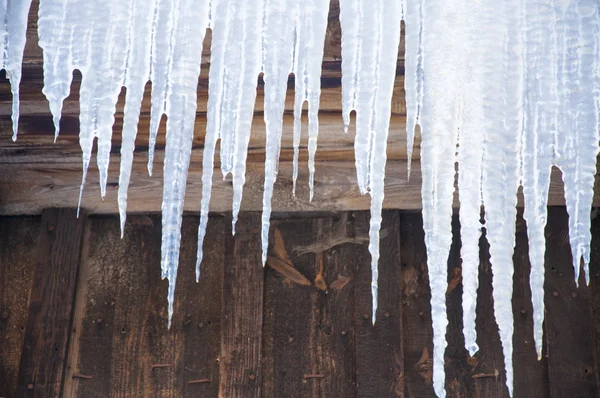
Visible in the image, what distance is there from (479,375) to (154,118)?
1.38 meters

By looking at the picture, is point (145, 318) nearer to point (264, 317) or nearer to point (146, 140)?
point (264, 317)

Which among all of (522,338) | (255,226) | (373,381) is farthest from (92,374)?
(522,338)

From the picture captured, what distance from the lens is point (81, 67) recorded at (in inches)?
92.4

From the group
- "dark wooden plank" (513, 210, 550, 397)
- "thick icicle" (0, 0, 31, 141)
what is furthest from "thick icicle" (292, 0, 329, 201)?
"dark wooden plank" (513, 210, 550, 397)

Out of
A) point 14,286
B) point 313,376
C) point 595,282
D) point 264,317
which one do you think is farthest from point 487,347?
point 14,286

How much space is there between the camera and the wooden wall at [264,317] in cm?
293

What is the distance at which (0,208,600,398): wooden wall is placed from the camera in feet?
9.61

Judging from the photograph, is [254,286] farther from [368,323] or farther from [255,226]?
[368,323]

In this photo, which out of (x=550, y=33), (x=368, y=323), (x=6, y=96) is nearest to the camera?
(x=550, y=33)

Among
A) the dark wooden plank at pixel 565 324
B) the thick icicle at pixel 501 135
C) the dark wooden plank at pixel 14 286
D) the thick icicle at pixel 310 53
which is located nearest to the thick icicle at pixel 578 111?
the thick icicle at pixel 501 135

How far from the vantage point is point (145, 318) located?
3.08 meters

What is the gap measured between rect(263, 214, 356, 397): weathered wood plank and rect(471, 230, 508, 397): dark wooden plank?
0.42 metres

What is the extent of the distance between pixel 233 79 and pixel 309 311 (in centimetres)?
101

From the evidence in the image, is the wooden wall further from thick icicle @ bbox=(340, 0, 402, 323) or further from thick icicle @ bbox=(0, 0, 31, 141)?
thick icicle @ bbox=(0, 0, 31, 141)
